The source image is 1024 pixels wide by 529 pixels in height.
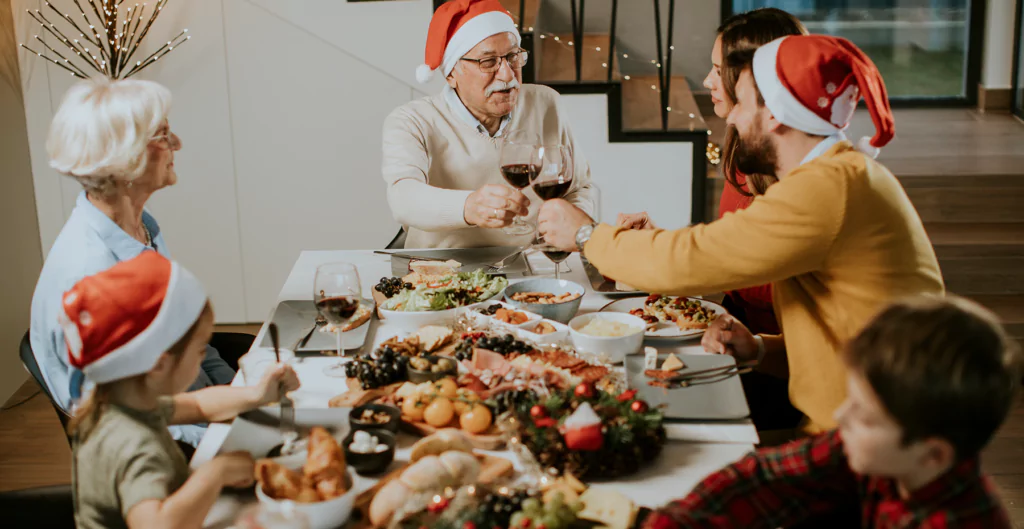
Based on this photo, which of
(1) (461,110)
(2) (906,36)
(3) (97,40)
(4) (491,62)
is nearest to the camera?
(4) (491,62)

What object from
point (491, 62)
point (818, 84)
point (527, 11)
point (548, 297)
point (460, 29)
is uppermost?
point (527, 11)

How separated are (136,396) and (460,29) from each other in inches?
72.8

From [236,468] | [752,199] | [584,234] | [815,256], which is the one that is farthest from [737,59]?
[236,468]

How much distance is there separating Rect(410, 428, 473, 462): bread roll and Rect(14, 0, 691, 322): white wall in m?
2.94

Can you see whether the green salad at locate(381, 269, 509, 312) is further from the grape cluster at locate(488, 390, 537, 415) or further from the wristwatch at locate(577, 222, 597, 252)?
the grape cluster at locate(488, 390, 537, 415)

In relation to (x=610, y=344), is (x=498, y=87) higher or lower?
higher

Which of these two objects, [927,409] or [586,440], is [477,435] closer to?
[586,440]

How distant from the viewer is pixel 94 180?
212 centimetres

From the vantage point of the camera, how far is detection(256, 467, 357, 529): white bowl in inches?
51.4

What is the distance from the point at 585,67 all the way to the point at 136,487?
3389 mm

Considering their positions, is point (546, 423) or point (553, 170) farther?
point (553, 170)

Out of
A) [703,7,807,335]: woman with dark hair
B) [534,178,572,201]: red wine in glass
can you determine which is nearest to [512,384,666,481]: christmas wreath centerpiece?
[534,178,572,201]: red wine in glass

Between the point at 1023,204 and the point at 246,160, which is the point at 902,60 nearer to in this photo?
the point at 1023,204

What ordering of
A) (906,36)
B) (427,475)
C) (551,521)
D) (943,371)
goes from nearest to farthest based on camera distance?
(943,371), (551,521), (427,475), (906,36)
